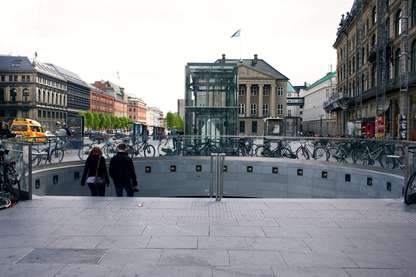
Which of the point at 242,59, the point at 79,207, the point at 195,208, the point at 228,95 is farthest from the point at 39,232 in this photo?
the point at 242,59

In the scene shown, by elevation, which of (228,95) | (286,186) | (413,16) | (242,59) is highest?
(242,59)

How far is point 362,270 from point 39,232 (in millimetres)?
4783

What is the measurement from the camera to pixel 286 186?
61.6 ft

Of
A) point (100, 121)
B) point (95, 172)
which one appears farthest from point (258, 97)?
point (95, 172)

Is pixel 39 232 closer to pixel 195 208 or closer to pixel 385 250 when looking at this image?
pixel 195 208

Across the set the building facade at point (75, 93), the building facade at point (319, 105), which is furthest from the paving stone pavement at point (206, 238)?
the building facade at point (75, 93)

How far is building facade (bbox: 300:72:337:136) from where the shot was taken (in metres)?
83.1

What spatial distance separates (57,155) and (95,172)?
19.0 ft

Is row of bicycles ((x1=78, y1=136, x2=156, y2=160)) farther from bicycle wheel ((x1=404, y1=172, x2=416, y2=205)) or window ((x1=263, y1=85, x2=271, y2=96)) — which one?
window ((x1=263, y1=85, x2=271, y2=96))

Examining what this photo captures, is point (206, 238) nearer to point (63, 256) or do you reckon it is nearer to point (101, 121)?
point (63, 256)

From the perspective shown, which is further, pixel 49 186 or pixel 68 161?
pixel 68 161

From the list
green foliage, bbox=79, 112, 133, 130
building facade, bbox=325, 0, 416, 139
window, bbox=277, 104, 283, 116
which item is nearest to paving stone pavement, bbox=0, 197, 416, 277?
building facade, bbox=325, 0, 416, 139

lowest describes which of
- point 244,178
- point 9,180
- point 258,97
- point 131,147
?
point 244,178

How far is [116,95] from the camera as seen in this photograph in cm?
17050
